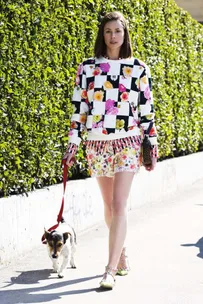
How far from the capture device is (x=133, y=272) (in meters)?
6.32

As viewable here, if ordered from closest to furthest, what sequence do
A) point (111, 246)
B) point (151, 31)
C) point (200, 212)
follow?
point (111, 246) < point (200, 212) < point (151, 31)

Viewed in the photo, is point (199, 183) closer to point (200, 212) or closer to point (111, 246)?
point (200, 212)

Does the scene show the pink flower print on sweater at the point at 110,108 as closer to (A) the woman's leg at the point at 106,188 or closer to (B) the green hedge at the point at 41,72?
(A) the woman's leg at the point at 106,188

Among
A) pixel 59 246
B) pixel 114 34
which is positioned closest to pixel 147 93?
pixel 114 34

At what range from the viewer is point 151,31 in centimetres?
1112

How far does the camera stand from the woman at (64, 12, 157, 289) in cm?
591

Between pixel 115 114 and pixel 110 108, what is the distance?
6 centimetres

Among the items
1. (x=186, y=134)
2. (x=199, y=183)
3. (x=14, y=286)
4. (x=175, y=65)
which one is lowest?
(x=14, y=286)

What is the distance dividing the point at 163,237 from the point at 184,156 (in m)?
4.97

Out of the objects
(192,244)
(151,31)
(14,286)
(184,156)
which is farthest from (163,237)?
(184,156)

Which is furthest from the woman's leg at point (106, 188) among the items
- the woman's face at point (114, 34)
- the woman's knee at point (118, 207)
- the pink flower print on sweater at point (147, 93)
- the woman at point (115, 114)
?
the woman's face at point (114, 34)

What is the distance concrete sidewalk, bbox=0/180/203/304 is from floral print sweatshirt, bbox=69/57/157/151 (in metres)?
1.06

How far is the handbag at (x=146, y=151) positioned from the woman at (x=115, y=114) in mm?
28

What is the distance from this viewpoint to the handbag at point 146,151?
19.6 ft
